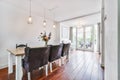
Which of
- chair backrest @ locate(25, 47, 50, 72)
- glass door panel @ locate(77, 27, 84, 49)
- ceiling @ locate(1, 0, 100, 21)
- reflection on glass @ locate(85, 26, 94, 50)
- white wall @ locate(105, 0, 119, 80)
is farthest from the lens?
glass door panel @ locate(77, 27, 84, 49)

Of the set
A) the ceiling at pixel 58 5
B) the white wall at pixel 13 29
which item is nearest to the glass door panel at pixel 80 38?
the ceiling at pixel 58 5

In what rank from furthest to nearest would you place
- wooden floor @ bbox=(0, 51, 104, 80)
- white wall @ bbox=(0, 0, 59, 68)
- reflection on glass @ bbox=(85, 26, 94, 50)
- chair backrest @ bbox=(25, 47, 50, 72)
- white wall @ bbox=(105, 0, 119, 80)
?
reflection on glass @ bbox=(85, 26, 94, 50), white wall @ bbox=(0, 0, 59, 68), wooden floor @ bbox=(0, 51, 104, 80), chair backrest @ bbox=(25, 47, 50, 72), white wall @ bbox=(105, 0, 119, 80)

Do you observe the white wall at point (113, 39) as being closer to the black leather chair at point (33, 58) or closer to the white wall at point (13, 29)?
the black leather chair at point (33, 58)

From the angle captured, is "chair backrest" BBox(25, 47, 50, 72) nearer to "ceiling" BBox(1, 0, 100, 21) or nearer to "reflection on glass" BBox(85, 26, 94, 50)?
"ceiling" BBox(1, 0, 100, 21)

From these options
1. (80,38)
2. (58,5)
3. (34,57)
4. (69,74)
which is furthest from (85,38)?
(34,57)

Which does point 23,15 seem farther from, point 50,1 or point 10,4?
point 50,1

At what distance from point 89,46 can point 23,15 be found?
6.38 meters

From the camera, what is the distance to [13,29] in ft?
12.8

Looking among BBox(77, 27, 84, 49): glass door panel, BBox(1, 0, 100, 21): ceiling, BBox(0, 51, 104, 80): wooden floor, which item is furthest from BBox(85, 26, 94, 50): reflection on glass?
BBox(0, 51, 104, 80): wooden floor

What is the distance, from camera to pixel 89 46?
28.4 feet

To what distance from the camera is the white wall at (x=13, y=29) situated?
Answer: 11.6ft

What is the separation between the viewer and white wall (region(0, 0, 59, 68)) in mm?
3525

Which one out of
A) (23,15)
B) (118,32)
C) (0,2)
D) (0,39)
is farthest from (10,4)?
(118,32)

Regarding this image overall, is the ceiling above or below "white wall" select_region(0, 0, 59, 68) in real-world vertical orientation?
above
